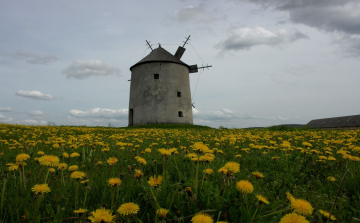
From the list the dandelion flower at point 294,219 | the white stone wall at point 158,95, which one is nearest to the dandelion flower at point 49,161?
the dandelion flower at point 294,219

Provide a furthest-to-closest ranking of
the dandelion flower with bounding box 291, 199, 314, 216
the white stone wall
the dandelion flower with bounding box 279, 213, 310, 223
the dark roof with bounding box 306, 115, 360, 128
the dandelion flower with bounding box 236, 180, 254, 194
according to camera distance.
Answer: the white stone wall, the dark roof with bounding box 306, 115, 360, 128, the dandelion flower with bounding box 236, 180, 254, 194, the dandelion flower with bounding box 291, 199, 314, 216, the dandelion flower with bounding box 279, 213, 310, 223

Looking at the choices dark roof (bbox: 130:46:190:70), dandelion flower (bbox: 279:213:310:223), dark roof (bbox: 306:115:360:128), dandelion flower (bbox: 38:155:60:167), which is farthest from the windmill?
dandelion flower (bbox: 279:213:310:223)

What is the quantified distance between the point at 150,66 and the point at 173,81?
2.84m

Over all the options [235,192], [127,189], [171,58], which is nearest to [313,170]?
[235,192]

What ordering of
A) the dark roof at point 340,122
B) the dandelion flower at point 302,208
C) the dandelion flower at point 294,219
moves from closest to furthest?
the dandelion flower at point 294,219 < the dandelion flower at point 302,208 < the dark roof at point 340,122

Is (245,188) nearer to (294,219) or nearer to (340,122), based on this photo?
(294,219)

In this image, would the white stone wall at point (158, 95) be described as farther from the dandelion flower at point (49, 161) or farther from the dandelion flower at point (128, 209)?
the dandelion flower at point (128, 209)

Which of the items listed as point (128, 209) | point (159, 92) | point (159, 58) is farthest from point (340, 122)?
point (128, 209)

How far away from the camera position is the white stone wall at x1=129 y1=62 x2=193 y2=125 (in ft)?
77.0

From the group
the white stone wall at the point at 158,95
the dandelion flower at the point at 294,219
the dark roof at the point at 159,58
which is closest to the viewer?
the dandelion flower at the point at 294,219

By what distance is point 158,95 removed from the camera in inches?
933

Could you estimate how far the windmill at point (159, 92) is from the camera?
23.5 meters

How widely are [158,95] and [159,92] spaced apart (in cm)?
32

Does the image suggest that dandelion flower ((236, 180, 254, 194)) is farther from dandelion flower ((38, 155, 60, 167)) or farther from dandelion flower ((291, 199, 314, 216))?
dandelion flower ((38, 155, 60, 167))
